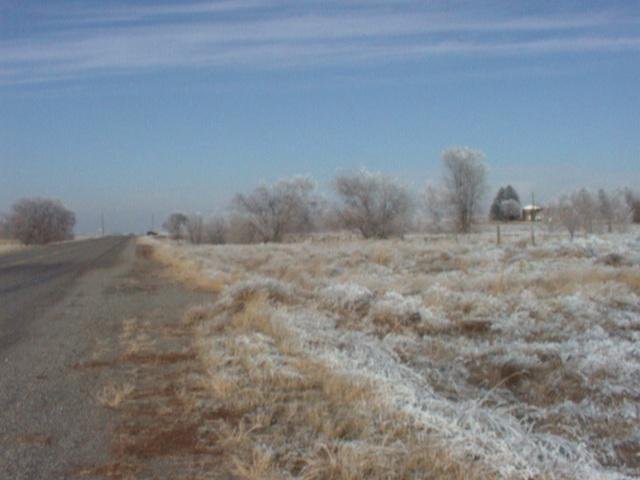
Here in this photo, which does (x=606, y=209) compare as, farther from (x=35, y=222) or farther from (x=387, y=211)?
(x=35, y=222)

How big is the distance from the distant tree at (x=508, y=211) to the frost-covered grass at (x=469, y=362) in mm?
106907

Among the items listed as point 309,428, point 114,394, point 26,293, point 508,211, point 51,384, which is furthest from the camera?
point 508,211

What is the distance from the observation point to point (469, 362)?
9133mm

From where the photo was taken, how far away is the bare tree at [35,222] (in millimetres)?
91875

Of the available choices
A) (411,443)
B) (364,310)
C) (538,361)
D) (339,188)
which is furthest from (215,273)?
(339,188)

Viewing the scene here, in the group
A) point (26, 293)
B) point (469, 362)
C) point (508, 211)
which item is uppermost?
point (508, 211)

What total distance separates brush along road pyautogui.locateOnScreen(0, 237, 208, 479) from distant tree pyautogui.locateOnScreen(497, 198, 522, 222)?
108770 mm

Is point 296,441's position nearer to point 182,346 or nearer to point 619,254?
point 182,346

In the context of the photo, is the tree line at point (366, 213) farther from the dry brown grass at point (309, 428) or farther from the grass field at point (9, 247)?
the dry brown grass at point (309, 428)

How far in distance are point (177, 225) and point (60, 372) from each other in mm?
108786

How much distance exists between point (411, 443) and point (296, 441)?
Result: 2.79ft

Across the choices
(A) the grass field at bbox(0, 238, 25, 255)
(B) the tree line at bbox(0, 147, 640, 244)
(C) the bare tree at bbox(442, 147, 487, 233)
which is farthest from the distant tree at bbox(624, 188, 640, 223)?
(A) the grass field at bbox(0, 238, 25, 255)

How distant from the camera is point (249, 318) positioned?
1087cm

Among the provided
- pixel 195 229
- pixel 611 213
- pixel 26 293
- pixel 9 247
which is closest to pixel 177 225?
pixel 195 229
